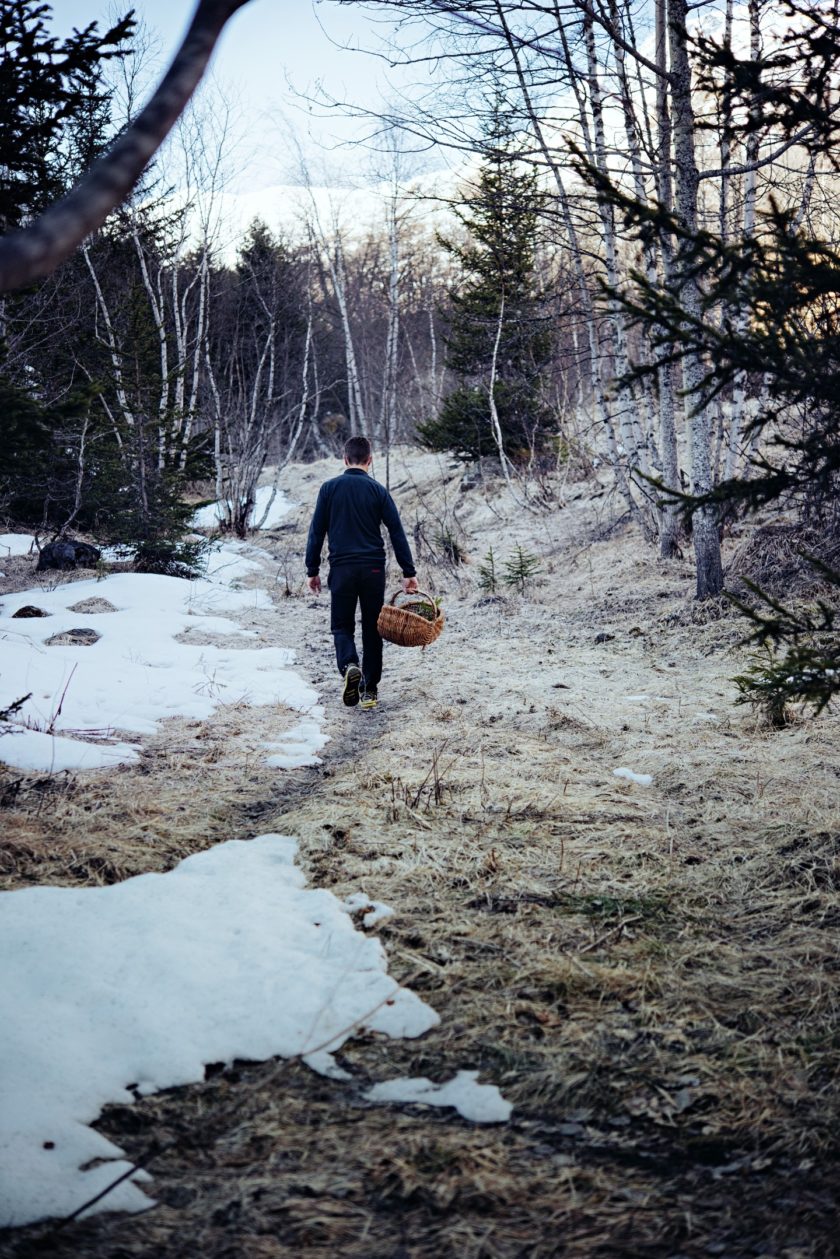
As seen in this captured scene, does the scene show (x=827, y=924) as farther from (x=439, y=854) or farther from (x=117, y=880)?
(x=117, y=880)

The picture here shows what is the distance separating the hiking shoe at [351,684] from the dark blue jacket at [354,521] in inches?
34.9

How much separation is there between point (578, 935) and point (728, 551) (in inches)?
309

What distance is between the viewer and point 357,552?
6.62 m

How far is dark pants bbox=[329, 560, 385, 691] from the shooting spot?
262 inches

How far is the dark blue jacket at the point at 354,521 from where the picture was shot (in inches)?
262

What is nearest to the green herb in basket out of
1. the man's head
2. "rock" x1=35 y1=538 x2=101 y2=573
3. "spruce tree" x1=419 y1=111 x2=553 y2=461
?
the man's head

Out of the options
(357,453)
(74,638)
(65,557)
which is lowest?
(74,638)

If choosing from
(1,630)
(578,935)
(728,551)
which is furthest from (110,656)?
(728,551)

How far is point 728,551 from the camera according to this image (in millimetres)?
9836

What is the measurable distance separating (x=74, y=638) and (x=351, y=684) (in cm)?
303

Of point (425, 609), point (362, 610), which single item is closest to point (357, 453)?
point (362, 610)

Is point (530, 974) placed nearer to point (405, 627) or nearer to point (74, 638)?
point (405, 627)

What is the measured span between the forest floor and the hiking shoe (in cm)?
31

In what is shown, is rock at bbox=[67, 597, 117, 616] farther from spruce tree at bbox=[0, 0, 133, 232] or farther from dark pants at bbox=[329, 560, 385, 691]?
spruce tree at bbox=[0, 0, 133, 232]
